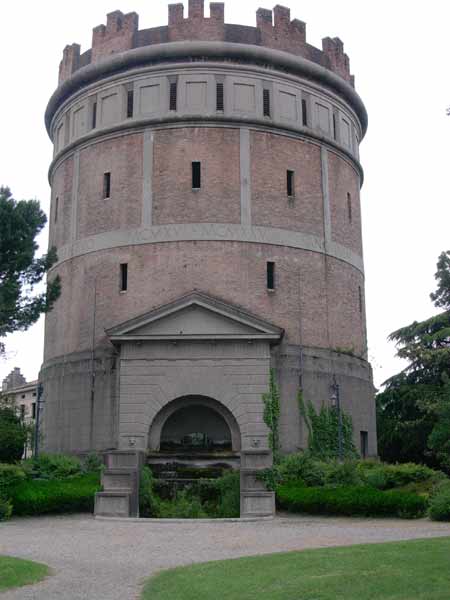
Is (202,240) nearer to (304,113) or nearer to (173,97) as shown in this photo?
(173,97)

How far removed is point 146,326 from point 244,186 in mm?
7607

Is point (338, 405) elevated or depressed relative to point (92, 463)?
elevated

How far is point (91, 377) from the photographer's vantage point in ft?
109

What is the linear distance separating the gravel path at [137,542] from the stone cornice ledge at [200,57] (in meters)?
20.4

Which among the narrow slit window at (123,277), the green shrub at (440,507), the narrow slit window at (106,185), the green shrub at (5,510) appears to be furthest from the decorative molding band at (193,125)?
the green shrub at (440,507)

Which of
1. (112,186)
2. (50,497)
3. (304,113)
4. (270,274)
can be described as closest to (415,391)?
(270,274)

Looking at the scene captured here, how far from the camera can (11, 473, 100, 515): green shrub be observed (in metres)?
23.3

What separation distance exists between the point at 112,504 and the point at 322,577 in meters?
12.9

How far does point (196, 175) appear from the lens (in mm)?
34781

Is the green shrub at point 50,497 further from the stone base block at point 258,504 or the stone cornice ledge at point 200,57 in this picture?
the stone cornice ledge at point 200,57

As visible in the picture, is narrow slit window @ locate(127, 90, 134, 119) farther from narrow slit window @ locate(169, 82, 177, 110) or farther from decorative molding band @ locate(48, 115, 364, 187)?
narrow slit window @ locate(169, 82, 177, 110)

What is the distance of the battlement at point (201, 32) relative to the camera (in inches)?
1426

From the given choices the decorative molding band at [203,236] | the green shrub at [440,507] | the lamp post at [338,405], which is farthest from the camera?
the decorative molding band at [203,236]

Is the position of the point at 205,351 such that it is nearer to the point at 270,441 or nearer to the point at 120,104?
the point at 270,441
